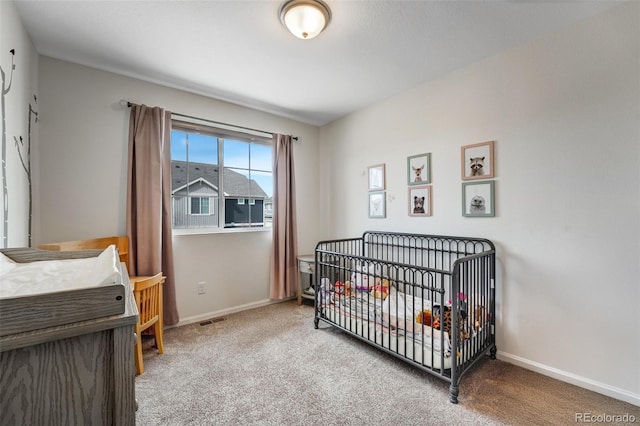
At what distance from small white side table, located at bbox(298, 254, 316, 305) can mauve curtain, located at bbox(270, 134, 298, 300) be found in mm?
90

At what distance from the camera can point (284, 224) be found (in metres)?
3.32

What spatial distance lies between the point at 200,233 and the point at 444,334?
2.40 meters

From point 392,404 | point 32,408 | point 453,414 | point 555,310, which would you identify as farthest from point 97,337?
point 555,310

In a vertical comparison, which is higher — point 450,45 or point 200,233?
point 450,45

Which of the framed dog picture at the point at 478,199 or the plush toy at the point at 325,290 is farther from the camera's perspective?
the plush toy at the point at 325,290

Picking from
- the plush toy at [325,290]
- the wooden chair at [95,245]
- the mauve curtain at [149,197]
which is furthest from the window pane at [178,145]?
the plush toy at [325,290]

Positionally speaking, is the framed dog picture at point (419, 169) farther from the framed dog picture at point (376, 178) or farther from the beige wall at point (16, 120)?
the beige wall at point (16, 120)

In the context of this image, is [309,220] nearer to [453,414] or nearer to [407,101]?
[407,101]

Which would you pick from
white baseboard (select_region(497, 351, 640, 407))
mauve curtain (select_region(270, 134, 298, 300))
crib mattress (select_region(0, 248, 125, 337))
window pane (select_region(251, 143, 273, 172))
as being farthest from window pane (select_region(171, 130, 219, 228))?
white baseboard (select_region(497, 351, 640, 407))

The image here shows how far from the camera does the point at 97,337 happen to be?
1.79 ft

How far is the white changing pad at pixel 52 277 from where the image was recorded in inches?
23.1

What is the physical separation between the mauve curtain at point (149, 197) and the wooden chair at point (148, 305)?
31 cm

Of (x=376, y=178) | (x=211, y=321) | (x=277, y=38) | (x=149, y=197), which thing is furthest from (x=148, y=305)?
(x=376, y=178)

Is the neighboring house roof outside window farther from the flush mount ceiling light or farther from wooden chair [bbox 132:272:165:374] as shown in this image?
the flush mount ceiling light
